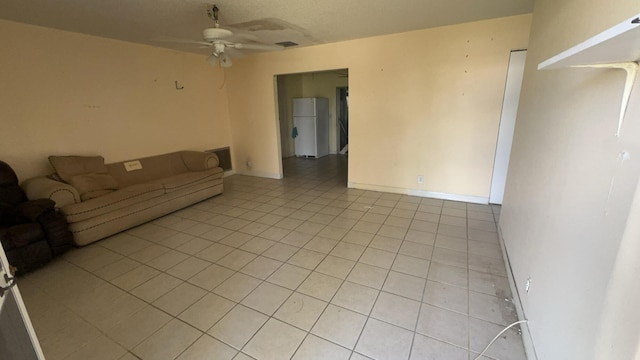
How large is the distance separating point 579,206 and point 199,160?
4.72m

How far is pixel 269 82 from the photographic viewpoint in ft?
17.1

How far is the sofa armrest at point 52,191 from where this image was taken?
2772 mm

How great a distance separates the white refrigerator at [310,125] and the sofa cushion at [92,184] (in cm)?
507

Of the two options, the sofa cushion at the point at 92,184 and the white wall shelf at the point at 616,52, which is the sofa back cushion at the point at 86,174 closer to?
the sofa cushion at the point at 92,184

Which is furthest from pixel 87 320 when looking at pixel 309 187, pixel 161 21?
pixel 309 187

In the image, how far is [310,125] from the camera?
7648 millimetres

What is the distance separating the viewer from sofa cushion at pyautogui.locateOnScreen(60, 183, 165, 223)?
2785mm

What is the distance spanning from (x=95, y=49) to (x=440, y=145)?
5.23m

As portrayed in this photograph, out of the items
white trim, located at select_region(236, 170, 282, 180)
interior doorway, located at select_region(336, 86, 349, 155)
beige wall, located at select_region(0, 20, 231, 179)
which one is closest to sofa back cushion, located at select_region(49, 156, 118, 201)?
beige wall, located at select_region(0, 20, 231, 179)

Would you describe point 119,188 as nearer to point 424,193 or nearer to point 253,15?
point 253,15

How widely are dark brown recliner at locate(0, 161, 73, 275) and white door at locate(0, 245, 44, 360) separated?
1.84 m

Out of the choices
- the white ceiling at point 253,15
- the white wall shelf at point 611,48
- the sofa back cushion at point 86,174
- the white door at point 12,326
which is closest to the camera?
the white wall shelf at point 611,48

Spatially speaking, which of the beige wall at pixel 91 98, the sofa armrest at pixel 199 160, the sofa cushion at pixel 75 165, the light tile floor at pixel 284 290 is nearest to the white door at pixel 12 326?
the light tile floor at pixel 284 290

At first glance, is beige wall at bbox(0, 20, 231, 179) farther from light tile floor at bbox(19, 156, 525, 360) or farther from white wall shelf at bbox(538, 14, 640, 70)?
white wall shelf at bbox(538, 14, 640, 70)
